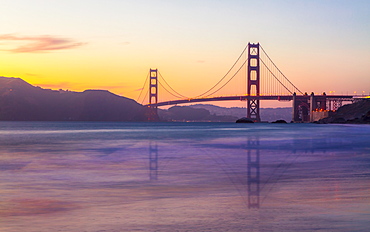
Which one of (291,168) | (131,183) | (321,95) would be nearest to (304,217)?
(131,183)

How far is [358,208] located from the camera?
24.7 feet

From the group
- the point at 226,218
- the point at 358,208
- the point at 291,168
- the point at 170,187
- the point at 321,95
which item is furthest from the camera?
the point at 321,95

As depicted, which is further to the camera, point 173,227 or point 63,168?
point 63,168

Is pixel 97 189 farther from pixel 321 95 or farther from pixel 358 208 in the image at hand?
pixel 321 95

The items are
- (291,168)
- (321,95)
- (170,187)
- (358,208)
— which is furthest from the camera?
(321,95)

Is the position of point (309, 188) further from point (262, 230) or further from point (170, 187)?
point (262, 230)

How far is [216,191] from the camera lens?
9734 millimetres

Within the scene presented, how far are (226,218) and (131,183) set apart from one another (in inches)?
188

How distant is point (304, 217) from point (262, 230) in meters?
1.09

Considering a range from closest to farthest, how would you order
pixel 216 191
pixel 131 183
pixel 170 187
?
1. pixel 216 191
2. pixel 170 187
3. pixel 131 183

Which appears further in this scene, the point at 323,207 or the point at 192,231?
the point at 323,207

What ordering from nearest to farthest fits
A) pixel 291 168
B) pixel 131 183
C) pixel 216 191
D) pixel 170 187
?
pixel 216 191 < pixel 170 187 < pixel 131 183 < pixel 291 168

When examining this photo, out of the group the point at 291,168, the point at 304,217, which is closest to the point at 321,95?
the point at 291,168

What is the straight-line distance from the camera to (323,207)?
7.67 meters
